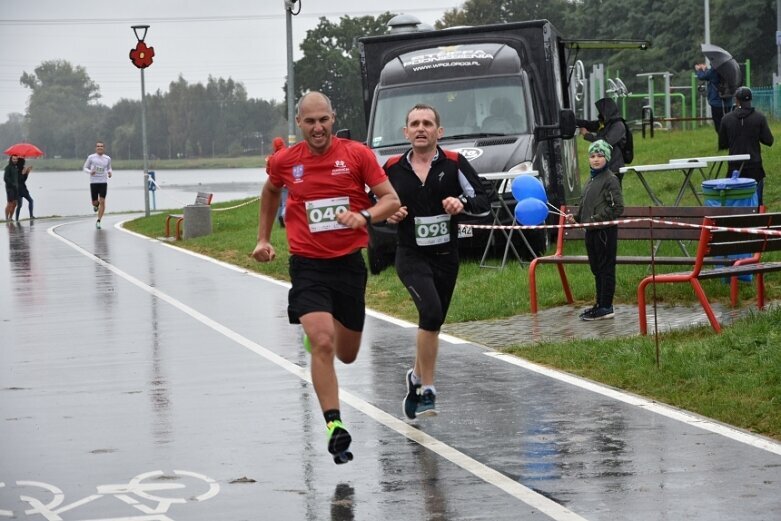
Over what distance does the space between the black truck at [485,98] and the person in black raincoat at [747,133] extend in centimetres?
205

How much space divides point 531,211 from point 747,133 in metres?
3.75

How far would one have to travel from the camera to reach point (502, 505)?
21.9 ft

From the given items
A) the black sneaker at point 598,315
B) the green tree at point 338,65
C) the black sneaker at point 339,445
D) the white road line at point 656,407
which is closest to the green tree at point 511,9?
the green tree at point 338,65

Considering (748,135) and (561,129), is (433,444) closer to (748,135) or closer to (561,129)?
(561,129)

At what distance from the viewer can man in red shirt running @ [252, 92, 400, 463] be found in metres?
8.02

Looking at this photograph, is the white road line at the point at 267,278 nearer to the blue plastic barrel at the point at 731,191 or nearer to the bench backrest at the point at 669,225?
the bench backrest at the point at 669,225

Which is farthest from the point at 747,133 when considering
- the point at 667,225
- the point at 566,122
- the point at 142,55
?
the point at 142,55

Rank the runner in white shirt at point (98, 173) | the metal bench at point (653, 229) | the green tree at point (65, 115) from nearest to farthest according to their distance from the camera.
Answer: the metal bench at point (653, 229) → the runner in white shirt at point (98, 173) → the green tree at point (65, 115)

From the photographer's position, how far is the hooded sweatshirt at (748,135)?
747 inches

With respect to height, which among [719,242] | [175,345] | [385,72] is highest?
[385,72]

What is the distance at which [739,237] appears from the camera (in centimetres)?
1194

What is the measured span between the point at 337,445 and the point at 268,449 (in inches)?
33.0

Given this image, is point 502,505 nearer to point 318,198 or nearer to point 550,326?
point 318,198

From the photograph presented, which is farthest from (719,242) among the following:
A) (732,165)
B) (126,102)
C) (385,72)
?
(126,102)
